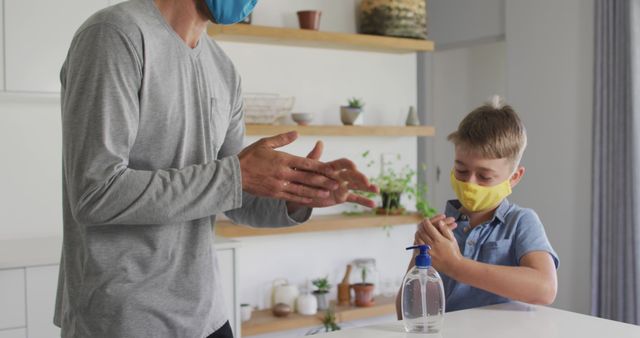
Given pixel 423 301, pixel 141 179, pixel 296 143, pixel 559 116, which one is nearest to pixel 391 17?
pixel 296 143

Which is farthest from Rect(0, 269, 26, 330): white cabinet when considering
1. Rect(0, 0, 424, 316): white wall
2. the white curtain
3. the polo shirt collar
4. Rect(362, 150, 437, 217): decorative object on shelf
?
the white curtain

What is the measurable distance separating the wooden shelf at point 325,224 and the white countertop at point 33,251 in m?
0.20

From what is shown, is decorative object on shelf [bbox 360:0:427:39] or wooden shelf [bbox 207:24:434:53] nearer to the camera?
wooden shelf [bbox 207:24:434:53]

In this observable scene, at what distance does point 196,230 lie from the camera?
149cm

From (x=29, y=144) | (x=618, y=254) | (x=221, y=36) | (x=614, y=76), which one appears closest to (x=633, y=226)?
(x=618, y=254)

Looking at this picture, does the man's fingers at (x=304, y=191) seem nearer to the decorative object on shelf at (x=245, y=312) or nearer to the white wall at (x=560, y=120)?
the decorative object on shelf at (x=245, y=312)

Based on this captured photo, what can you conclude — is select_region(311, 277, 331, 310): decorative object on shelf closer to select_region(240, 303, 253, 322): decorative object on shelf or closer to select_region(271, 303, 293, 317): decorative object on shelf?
select_region(271, 303, 293, 317): decorative object on shelf

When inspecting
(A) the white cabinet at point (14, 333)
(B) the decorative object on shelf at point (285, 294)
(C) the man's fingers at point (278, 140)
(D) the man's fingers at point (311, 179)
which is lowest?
(B) the decorative object on shelf at point (285, 294)

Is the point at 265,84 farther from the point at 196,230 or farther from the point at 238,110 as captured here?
the point at 196,230

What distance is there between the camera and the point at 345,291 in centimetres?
405

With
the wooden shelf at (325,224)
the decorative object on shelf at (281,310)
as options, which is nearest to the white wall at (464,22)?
the wooden shelf at (325,224)

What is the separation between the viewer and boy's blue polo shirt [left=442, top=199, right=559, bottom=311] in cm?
189

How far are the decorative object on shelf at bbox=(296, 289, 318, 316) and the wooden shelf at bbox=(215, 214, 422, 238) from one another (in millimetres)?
321

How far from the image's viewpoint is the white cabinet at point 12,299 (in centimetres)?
279
